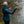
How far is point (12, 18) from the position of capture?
464 cm


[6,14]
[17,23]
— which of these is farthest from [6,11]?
[17,23]

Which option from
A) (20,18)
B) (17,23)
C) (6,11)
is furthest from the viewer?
(20,18)

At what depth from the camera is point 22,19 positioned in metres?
4.56

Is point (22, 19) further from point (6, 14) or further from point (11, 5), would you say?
point (6, 14)

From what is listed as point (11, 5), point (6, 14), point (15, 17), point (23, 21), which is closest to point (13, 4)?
point (11, 5)

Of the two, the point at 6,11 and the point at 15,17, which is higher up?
the point at 6,11

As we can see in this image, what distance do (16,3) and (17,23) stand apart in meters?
0.99

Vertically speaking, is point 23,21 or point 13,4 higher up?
point 13,4

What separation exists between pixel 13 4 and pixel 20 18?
0.73 meters

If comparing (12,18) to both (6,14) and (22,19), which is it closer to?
(22,19)

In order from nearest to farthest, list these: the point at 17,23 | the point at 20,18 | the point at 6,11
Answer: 1. the point at 6,11
2. the point at 17,23
3. the point at 20,18

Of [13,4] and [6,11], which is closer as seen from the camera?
[6,11]

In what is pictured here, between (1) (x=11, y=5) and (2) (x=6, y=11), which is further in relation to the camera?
(1) (x=11, y=5)

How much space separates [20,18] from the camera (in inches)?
181
